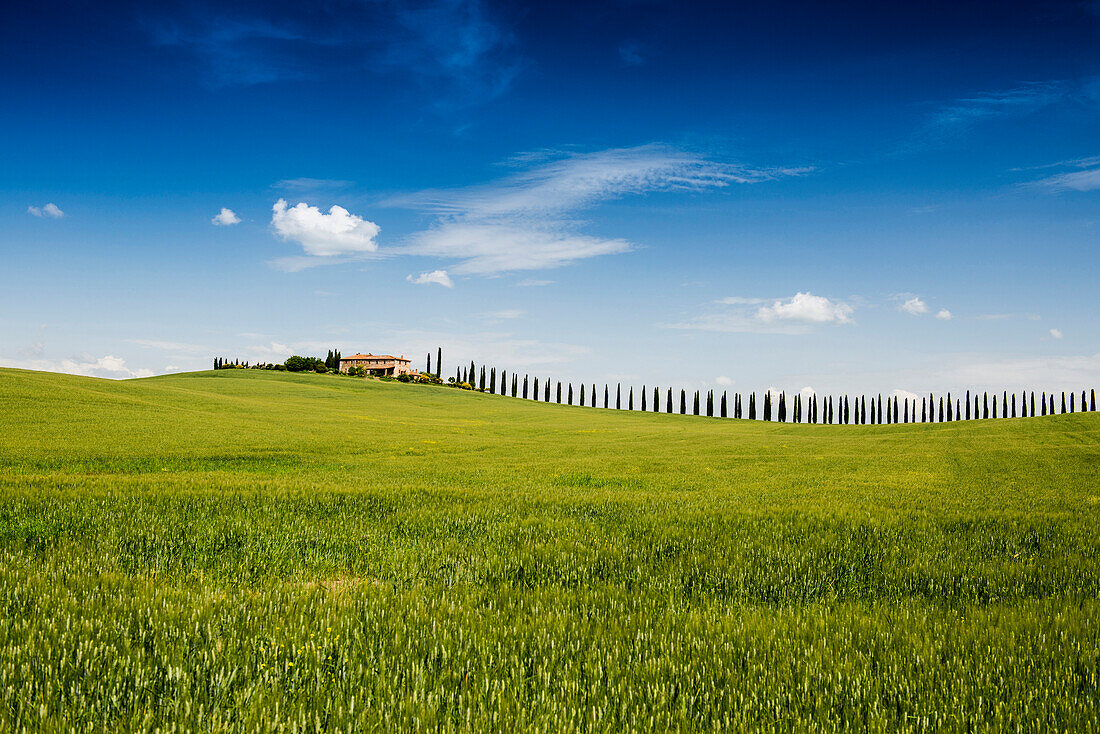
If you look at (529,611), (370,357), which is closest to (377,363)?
(370,357)

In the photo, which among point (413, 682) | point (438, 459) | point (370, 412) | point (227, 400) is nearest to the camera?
point (413, 682)

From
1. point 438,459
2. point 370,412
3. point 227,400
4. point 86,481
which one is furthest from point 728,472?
point 227,400

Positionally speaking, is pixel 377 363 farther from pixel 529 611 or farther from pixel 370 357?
pixel 529 611

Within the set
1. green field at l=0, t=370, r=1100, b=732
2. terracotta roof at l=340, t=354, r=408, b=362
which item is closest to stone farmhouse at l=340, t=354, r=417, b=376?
terracotta roof at l=340, t=354, r=408, b=362

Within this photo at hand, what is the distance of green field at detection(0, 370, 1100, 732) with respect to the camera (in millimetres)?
4082

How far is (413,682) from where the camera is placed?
4.36 metres

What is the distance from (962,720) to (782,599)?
109 inches

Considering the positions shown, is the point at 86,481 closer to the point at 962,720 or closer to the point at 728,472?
the point at 962,720

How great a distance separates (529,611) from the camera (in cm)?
600

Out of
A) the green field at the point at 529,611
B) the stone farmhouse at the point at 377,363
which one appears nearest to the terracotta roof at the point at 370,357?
the stone farmhouse at the point at 377,363

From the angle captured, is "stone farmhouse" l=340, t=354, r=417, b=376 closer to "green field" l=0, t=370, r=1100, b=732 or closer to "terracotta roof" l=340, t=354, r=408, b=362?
"terracotta roof" l=340, t=354, r=408, b=362

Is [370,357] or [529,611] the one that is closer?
[529,611]

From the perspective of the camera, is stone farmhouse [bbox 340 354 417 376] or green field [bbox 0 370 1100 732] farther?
stone farmhouse [bbox 340 354 417 376]

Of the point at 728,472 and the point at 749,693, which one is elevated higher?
the point at 749,693
